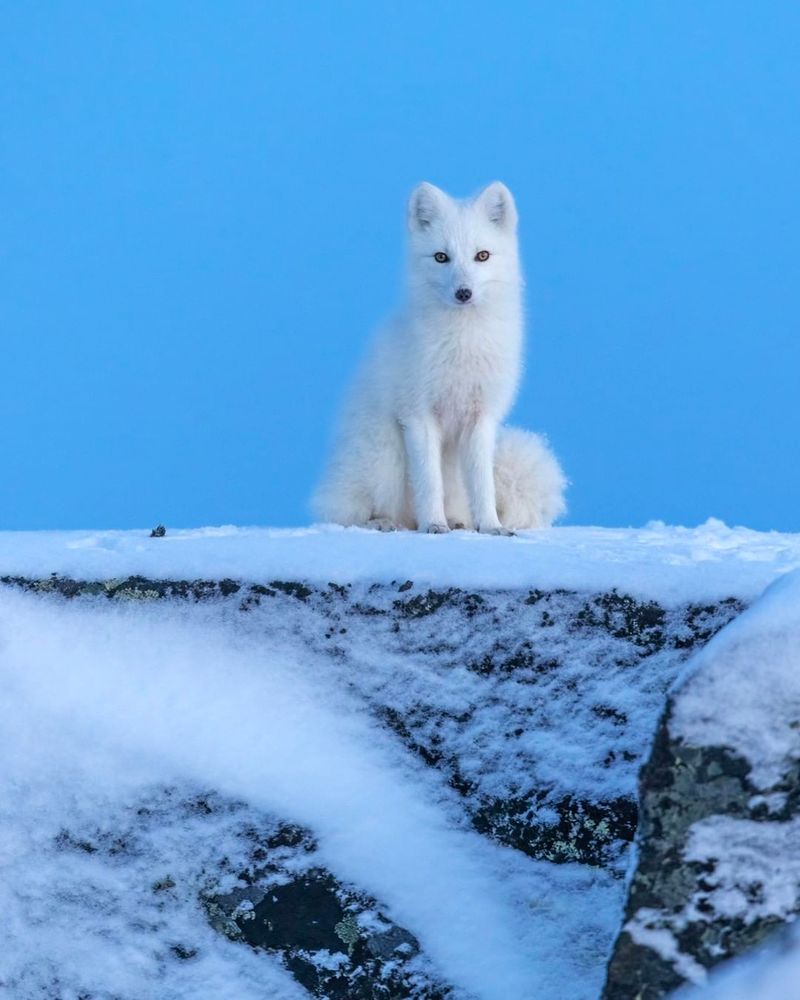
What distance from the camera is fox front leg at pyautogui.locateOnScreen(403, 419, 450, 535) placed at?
168 inches

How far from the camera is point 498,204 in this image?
453 centimetres

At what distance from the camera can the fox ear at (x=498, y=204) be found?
4504 mm

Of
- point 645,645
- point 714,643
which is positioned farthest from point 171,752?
point 714,643

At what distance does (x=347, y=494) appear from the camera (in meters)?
4.52

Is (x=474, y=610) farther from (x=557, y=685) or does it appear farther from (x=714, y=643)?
(x=714, y=643)

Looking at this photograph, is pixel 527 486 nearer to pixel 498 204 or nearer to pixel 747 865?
pixel 498 204

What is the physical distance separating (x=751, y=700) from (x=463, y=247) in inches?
110

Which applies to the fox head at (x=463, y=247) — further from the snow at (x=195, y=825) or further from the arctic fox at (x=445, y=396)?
the snow at (x=195, y=825)

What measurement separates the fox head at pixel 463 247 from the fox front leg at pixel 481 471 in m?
0.47

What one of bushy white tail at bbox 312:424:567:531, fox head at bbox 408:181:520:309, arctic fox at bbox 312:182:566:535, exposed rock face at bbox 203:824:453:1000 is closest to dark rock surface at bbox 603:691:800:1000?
exposed rock face at bbox 203:824:453:1000

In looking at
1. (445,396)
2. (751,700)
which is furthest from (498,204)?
(751,700)

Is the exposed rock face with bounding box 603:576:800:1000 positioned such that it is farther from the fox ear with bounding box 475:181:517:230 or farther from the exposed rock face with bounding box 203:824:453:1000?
the fox ear with bounding box 475:181:517:230

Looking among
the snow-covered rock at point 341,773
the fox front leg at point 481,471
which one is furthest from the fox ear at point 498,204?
the snow-covered rock at point 341,773

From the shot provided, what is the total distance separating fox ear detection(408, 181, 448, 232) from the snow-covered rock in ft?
6.79
